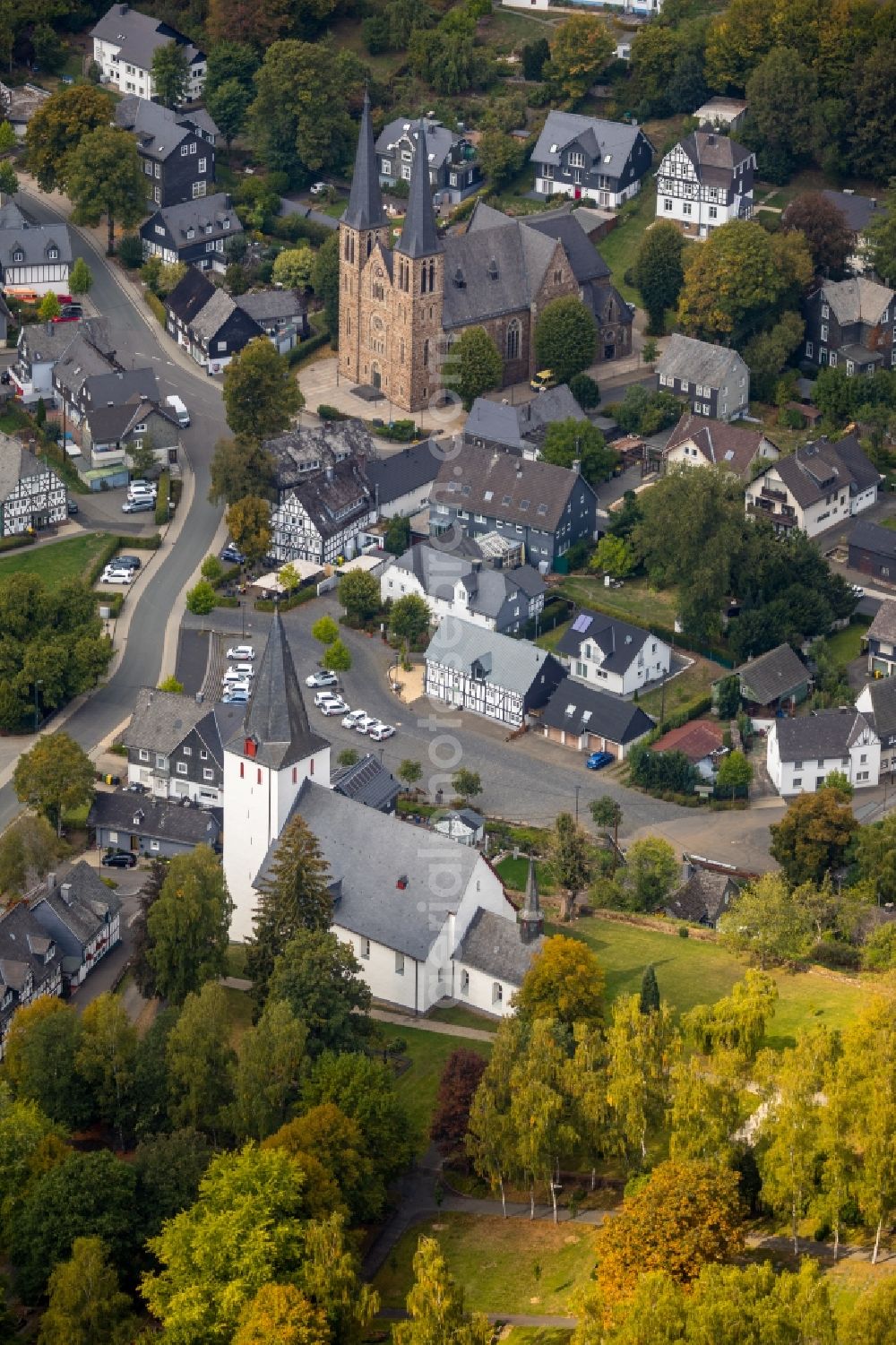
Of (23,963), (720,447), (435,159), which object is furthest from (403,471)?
(23,963)

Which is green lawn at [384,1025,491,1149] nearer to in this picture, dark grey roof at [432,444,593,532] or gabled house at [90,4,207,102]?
dark grey roof at [432,444,593,532]

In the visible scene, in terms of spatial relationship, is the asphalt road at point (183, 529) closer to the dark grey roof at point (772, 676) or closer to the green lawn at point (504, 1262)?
the dark grey roof at point (772, 676)

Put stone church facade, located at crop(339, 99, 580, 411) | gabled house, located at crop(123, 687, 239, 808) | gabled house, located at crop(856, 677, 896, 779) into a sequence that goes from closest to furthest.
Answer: gabled house, located at crop(123, 687, 239, 808) < gabled house, located at crop(856, 677, 896, 779) < stone church facade, located at crop(339, 99, 580, 411)

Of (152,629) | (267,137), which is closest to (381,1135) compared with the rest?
(152,629)

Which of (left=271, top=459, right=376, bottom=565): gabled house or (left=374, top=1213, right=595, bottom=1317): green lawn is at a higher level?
(left=374, top=1213, right=595, bottom=1317): green lawn

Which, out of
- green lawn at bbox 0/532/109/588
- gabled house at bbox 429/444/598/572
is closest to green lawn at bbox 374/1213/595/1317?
gabled house at bbox 429/444/598/572

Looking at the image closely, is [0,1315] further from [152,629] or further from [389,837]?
[152,629]
